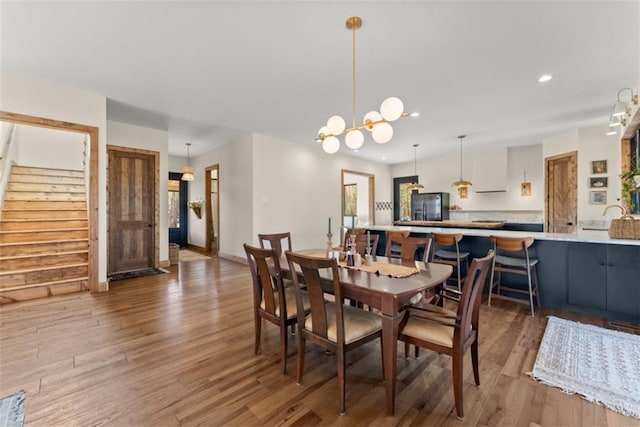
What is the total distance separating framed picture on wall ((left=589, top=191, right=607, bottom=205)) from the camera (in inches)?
196

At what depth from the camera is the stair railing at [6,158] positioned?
15.5ft

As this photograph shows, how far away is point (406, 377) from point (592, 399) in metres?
1.12

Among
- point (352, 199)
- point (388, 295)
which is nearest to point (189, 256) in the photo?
point (352, 199)

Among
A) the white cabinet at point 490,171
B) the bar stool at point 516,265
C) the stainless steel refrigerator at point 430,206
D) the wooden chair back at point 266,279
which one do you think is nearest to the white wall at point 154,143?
the wooden chair back at point 266,279

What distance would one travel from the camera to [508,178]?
7.08 m

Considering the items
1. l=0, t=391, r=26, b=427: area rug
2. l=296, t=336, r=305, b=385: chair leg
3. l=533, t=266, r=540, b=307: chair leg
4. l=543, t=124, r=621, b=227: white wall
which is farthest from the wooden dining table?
l=543, t=124, r=621, b=227: white wall

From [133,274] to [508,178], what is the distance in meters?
8.65

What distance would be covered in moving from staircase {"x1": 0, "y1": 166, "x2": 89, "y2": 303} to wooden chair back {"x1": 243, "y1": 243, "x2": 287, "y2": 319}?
3.23 meters

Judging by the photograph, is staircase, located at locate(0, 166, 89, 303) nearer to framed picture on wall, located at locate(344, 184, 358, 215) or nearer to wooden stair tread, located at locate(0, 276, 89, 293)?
wooden stair tread, located at locate(0, 276, 89, 293)

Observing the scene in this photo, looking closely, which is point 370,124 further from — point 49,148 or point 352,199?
point 352,199

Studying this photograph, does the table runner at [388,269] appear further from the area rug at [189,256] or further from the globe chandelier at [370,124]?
the area rug at [189,256]

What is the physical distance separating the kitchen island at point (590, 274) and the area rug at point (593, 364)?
465 mm

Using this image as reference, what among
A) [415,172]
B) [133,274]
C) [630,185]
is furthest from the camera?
[415,172]

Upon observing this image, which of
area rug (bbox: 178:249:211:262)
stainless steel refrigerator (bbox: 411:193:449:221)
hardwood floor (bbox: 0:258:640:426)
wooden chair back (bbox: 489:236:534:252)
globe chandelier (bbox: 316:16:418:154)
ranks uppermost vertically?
globe chandelier (bbox: 316:16:418:154)
